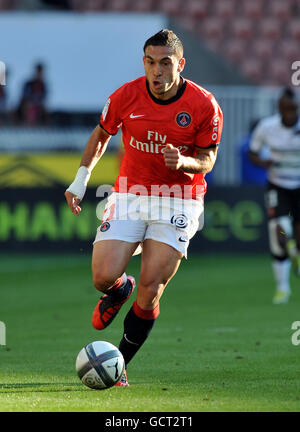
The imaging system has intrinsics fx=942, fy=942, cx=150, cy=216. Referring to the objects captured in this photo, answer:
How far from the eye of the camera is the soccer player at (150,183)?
645cm

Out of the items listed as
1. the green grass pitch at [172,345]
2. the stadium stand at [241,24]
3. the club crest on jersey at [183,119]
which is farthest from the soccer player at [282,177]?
the stadium stand at [241,24]

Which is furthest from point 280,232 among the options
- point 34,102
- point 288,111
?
point 34,102

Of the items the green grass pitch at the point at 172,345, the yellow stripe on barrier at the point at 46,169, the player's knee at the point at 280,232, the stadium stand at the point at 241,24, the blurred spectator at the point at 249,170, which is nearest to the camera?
the green grass pitch at the point at 172,345

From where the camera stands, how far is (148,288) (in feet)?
21.0

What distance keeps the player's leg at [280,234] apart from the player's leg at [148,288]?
17.2 ft

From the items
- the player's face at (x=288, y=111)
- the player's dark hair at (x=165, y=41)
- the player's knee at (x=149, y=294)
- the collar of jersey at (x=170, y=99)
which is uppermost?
the player's dark hair at (x=165, y=41)

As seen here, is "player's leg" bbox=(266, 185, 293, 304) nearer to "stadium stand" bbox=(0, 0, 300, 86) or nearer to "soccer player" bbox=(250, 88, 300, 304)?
"soccer player" bbox=(250, 88, 300, 304)

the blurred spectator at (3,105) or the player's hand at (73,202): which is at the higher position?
the player's hand at (73,202)

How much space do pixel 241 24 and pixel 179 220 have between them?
17.4 metres

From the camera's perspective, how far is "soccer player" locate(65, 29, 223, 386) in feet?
21.1

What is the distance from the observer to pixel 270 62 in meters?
23.0

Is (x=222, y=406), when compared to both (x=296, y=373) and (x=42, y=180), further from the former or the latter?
(x=42, y=180)

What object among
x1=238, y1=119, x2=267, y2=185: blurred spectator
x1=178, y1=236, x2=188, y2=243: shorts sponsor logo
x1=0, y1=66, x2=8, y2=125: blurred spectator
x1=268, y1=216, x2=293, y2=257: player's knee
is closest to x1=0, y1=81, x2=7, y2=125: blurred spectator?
x1=0, y1=66, x2=8, y2=125: blurred spectator

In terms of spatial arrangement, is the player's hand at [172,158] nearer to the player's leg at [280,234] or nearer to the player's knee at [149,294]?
the player's knee at [149,294]
